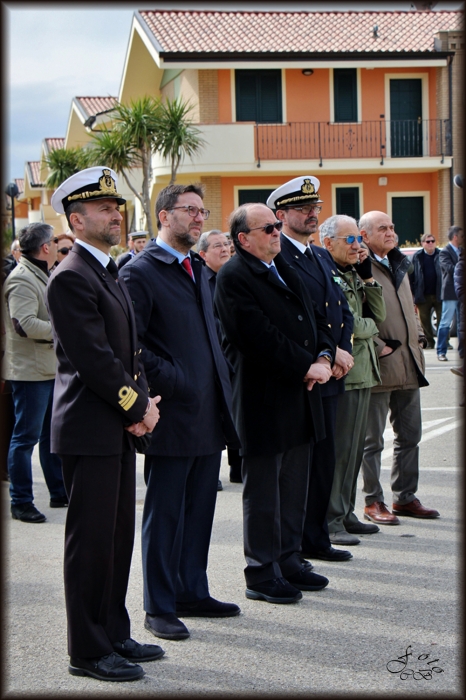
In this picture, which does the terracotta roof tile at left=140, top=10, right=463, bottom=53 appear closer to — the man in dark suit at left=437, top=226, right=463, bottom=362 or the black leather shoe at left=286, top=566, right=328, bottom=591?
the man in dark suit at left=437, top=226, right=463, bottom=362

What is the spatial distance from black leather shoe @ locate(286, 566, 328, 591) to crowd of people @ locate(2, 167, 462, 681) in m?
0.02

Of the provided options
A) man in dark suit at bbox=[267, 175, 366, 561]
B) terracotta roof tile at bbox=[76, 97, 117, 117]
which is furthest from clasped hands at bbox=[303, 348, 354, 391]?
terracotta roof tile at bbox=[76, 97, 117, 117]

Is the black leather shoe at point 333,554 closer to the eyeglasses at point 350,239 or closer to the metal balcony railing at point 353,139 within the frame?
the eyeglasses at point 350,239

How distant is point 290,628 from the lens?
467 centimetres

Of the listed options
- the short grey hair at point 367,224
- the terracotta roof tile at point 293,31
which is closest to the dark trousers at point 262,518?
the short grey hair at point 367,224

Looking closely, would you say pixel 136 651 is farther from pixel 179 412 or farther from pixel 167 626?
pixel 179 412

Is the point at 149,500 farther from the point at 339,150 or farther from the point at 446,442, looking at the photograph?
the point at 339,150

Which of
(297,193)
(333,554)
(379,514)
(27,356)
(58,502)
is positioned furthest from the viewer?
(58,502)

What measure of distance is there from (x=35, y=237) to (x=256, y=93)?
81.0 ft

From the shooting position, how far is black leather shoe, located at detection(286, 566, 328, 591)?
5309 mm

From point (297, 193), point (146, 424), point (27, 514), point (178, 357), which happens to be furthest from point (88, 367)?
point (27, 514)

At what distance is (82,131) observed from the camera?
43344 mm

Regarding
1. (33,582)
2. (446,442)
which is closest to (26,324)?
(33,582)

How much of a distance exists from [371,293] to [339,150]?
83.8 feet
